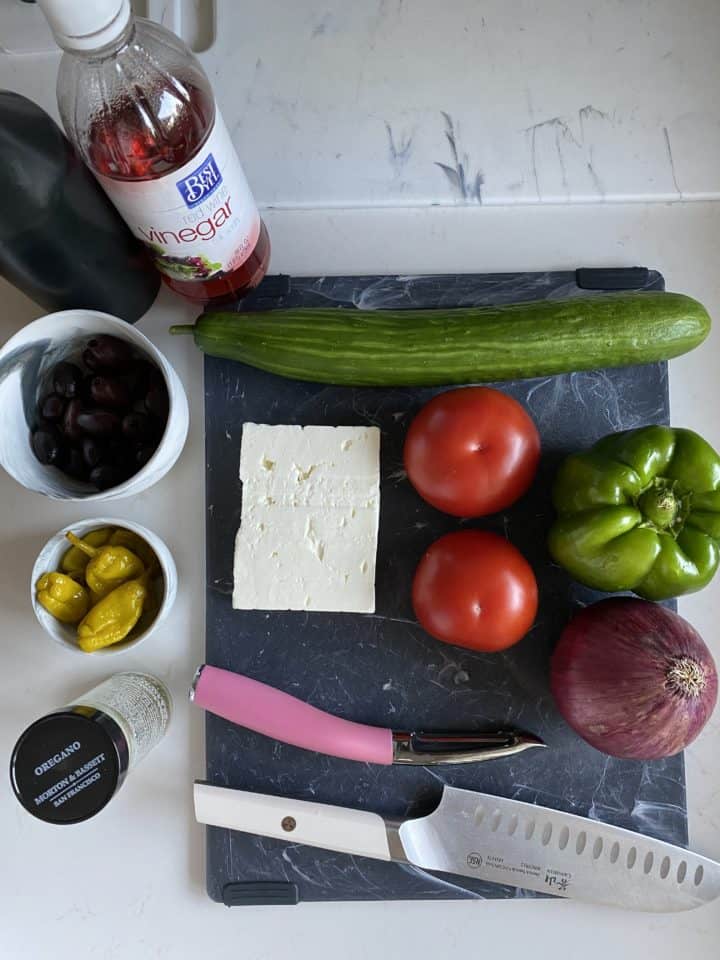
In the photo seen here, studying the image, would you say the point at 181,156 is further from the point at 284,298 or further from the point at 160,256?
the point at 284,298

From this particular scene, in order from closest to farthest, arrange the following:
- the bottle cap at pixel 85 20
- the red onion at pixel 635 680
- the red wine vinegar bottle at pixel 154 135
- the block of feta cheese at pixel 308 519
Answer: the bottle cap at pixel 85 20 < the red wine vinegar bottle at pixel 154 135 < the red onion at pixel 635 680 < the block of feta cheese at pixel 308 519

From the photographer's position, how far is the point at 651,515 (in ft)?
2.58

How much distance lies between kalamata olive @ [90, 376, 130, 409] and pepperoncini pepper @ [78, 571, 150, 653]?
0.20 meters

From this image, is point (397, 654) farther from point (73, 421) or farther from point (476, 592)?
point (73, 421)

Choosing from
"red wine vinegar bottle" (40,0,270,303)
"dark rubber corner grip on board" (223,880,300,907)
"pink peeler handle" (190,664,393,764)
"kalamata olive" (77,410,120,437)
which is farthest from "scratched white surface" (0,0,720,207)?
"dark rubber corner grip on board" (223,880,300,907)

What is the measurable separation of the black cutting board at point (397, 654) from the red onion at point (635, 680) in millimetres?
81

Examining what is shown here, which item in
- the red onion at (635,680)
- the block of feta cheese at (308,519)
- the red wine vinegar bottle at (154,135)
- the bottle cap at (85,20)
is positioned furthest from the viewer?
the block of feta cheese at (308,519)

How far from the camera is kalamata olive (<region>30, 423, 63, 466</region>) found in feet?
2.72

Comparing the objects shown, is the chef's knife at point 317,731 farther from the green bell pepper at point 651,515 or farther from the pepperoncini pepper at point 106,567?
the green bell pepper at point 651,515

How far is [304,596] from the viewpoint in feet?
2.87

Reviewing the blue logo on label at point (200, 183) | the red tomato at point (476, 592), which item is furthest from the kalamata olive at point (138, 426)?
the red tomato at point (476, 592)

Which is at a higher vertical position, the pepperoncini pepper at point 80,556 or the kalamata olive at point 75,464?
the kalamata olive at point 75,464

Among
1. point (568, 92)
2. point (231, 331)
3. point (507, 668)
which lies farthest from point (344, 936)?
point (568, 92)

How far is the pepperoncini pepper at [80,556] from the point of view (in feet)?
2.81
